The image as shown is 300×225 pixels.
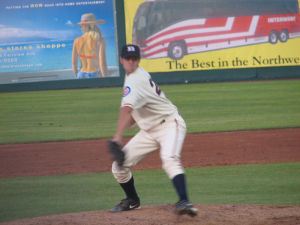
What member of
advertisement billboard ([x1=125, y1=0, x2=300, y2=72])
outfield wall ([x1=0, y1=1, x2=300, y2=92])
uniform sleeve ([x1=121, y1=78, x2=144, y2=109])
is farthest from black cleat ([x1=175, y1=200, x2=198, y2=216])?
outfield wall ([x1=0, y1=1, x2=300, y2=92])

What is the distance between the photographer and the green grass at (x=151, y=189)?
600 cm

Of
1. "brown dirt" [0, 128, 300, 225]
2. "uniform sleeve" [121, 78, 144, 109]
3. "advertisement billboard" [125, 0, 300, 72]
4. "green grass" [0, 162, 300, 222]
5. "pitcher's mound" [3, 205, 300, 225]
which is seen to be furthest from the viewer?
"advertisement billboard" [125, 0, 300, 72]

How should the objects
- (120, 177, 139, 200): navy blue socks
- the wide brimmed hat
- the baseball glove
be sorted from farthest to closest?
the wide brimmed hat, (120, 177, 139, 200): navy blue socks, the baseball glove

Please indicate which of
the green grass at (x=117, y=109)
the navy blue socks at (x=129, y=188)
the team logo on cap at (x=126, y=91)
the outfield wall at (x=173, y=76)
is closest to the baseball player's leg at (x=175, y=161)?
the team logo on cap at (x=126, y=91)

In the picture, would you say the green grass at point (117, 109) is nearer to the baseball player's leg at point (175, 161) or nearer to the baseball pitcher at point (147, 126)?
the baseball pitcher at point (147, 126)

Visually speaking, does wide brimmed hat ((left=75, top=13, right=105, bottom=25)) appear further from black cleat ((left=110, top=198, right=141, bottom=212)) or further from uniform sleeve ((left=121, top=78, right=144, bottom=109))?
uniform sleeve ((left=121, top=78, right=144, bottom=109))

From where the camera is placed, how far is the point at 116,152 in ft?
15.8

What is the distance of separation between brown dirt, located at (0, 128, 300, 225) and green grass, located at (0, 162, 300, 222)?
471mm

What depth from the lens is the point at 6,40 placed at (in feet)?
66.0

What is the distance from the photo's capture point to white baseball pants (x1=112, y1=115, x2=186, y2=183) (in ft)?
15.7

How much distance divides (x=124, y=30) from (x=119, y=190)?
13.8 meters

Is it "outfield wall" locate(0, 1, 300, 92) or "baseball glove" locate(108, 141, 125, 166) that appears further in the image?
"outfield wall" locate(0, 1, 300, 92)

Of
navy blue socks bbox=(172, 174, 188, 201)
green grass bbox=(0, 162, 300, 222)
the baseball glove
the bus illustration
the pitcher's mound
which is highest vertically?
the bus illustration

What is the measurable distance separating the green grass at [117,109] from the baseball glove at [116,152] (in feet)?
20.1
